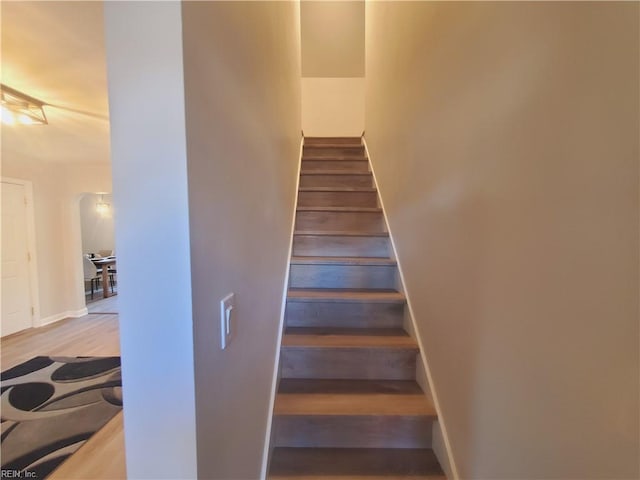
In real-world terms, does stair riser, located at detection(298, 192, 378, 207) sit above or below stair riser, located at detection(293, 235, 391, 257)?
above

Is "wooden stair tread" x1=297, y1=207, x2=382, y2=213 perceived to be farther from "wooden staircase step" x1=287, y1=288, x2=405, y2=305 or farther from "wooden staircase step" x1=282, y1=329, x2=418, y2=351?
"wooden staircase step" x1=282, y1=329, x2=418, y2=351

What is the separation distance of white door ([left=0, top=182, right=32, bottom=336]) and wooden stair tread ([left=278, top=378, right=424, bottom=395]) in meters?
4.38

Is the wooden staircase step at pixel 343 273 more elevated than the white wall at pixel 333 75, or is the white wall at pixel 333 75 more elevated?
the white wall at pixel 333 75

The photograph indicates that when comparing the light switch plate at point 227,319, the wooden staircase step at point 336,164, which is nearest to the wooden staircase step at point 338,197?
the wooden staircase step at point 336,164

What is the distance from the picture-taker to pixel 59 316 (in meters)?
4.21

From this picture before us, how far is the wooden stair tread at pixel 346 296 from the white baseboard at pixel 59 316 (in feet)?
14.5

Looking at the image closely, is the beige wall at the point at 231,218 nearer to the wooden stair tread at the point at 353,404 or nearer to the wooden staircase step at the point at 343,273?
the wooden stair tread at the point at 353,404

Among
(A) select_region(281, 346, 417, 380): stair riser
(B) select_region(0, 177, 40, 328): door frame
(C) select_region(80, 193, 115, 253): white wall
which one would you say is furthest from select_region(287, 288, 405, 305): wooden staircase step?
(C) select_region(80, 193, 115, 253): white wall

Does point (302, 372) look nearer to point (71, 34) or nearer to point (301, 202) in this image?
point (301, 202)

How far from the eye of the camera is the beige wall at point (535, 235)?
0.50m

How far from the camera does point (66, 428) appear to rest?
6.16ft

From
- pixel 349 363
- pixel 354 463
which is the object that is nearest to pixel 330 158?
pixel 349 363

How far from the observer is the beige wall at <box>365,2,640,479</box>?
1.63 feet

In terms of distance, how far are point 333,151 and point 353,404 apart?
2.61m
